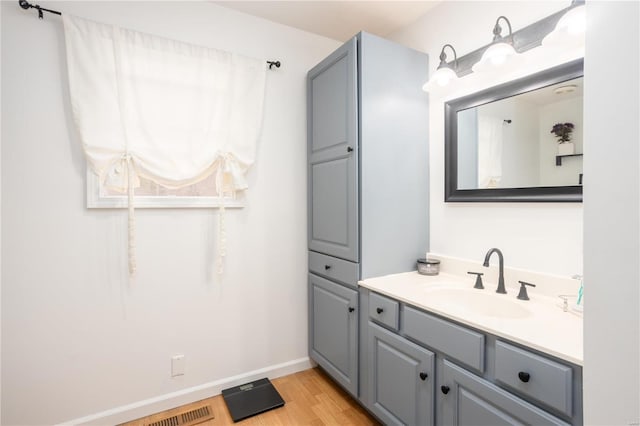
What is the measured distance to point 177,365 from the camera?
1905mm

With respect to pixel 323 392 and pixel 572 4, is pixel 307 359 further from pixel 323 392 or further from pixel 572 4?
pixel 572 4

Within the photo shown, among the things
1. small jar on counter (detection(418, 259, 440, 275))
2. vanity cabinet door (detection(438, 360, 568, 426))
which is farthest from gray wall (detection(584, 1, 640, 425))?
small jar on counter (detection(418, 259, 440, 275))

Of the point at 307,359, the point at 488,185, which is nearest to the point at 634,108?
the point at 488,185

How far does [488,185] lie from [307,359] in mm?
1752

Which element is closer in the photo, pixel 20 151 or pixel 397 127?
pixel 20 151

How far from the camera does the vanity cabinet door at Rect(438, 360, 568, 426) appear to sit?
3.32 feet

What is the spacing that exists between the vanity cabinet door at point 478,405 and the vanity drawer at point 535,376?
0.04 metres

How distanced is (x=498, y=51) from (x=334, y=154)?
3.26 feet

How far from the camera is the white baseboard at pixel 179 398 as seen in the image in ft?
5.64

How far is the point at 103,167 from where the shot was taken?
1.66 metres

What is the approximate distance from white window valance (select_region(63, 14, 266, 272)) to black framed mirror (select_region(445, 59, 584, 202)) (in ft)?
4.28

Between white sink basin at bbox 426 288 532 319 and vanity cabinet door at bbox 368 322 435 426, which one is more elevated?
white sink basin at bbox 426 288 532 319

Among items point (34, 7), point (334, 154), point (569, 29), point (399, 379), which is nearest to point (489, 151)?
point (569, 29)

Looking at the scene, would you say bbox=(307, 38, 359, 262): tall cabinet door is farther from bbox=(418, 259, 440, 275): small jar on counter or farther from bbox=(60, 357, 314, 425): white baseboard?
bbox=(60, 357, 314, 425): white baseboard
